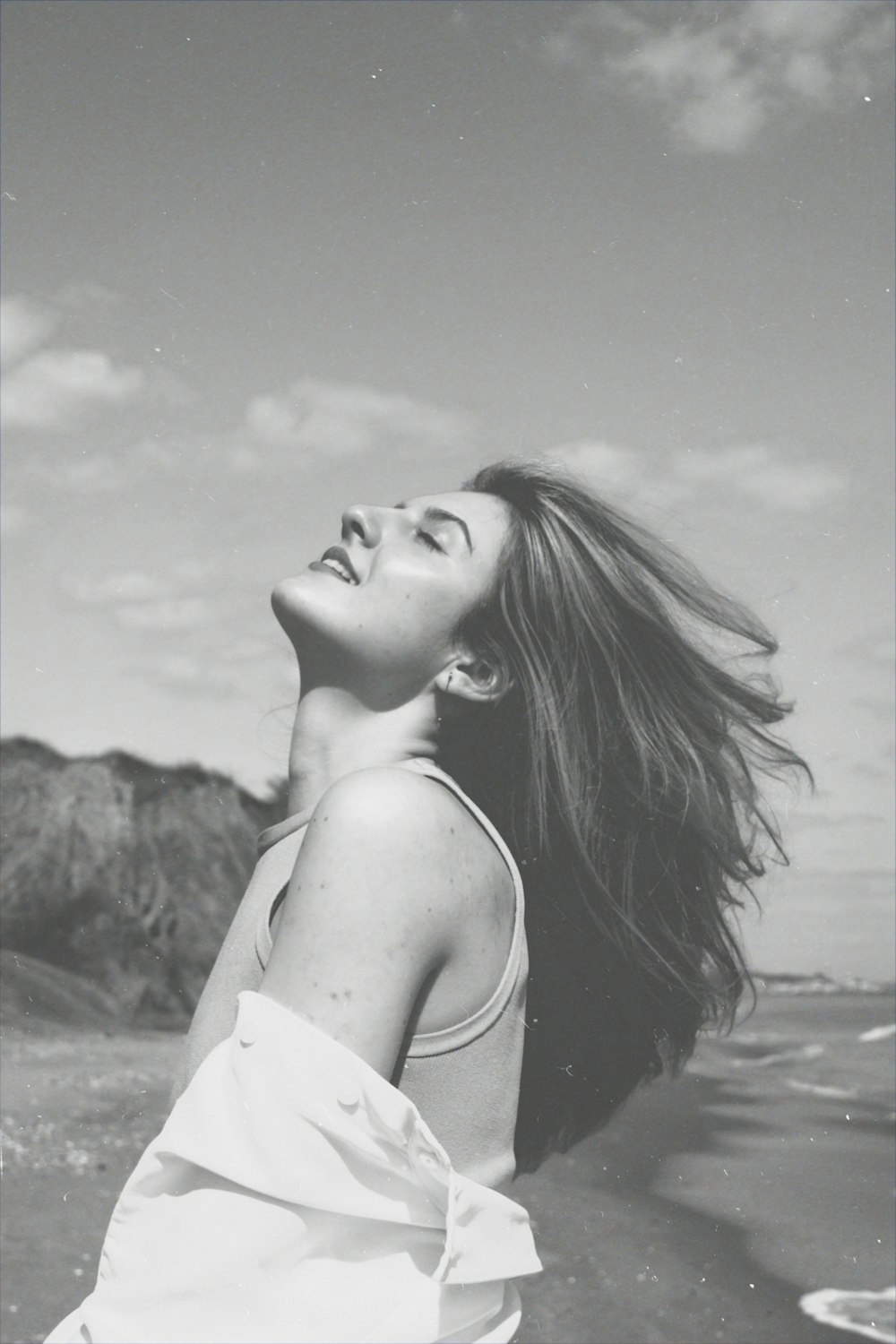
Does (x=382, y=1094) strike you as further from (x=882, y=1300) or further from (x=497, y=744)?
(x=882, y=1300)

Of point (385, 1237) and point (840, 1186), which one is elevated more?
point (385, 1237)

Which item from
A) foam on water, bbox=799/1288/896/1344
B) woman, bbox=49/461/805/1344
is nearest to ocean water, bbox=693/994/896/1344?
foam on water, bbox=799/1288/896/1344

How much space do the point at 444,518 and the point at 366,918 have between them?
0.79 m

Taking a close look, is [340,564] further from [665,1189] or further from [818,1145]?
[818,1145]

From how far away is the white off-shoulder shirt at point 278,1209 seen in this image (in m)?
1.38

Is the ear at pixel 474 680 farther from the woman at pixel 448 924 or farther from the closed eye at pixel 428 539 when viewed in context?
the closed eye at pixel 428 539

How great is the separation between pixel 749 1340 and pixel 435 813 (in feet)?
8.25

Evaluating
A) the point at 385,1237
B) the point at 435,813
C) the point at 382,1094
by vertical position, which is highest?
the point at 435,813

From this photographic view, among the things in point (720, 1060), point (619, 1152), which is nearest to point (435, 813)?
point (619, 1152)

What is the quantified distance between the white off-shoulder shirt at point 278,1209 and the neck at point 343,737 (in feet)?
1.61

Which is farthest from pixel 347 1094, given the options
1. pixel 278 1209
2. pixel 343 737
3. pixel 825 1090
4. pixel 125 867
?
pixel 125 867

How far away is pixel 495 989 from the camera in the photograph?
1622mm

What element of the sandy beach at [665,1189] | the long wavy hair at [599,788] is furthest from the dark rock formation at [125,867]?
the long wavy hair at [599,788]

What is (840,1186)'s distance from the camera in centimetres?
401
